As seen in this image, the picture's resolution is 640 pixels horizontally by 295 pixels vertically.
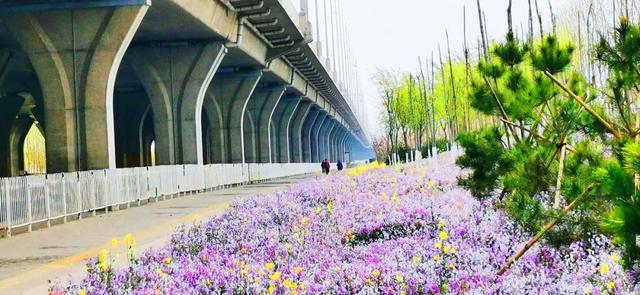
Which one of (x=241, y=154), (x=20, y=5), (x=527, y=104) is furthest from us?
(x=241, y=154)

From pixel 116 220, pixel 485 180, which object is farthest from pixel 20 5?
pixel 485 180

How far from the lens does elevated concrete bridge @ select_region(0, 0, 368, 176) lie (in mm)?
24953

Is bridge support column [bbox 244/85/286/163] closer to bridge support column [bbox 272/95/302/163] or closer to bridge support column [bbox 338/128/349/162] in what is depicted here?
bridge support column [bbox 272/95/302/163]

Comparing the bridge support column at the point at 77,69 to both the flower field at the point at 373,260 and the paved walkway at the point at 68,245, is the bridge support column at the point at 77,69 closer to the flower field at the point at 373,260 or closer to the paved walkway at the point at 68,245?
the paved walkway at the point at 68,245

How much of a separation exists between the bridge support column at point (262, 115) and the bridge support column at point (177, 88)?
23.2 metres

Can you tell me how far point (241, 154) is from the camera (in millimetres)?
51469

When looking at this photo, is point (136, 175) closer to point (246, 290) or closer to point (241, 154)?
point (246, 290)

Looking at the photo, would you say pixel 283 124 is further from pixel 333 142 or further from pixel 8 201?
pixel 333 142

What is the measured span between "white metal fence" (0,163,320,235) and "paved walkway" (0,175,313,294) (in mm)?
430

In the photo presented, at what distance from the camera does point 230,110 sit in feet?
171

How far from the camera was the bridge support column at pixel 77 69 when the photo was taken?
2483 cm

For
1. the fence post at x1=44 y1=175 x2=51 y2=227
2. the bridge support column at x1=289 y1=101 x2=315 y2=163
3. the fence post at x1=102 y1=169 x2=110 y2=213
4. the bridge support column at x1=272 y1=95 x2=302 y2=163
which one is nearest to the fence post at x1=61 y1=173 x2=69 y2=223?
the fence post at x1=44 y1=175 x2=51 y2=227

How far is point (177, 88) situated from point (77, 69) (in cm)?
1368

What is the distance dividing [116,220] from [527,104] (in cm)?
1228
